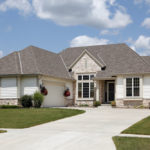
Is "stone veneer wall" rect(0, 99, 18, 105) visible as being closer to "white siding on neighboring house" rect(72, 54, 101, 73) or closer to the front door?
"white siding on neighboring house" rect(72, 54, 101, 73)

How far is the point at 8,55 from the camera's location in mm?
30844

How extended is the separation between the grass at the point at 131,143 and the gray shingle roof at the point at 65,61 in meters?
17.4

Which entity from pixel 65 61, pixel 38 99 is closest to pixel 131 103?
pixel 38 99

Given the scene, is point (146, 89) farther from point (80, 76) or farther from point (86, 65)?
point (80, 76)

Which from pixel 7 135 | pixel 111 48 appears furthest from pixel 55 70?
pixel 7 135

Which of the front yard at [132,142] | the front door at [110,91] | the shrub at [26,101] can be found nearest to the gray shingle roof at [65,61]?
the front door at [110,91]

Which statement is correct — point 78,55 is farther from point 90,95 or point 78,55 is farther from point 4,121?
point 4,121

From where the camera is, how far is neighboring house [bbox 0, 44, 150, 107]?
1108 inches

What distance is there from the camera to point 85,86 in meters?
32.5

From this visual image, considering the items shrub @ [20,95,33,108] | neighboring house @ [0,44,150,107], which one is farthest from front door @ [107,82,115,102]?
shrub @ [20,95,33,108]

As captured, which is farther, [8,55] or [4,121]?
[8,55]

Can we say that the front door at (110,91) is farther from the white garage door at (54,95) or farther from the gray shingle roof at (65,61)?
the white garage door at (54,95)

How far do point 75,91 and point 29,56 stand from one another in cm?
692

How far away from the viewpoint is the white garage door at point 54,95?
→ 2959cm
